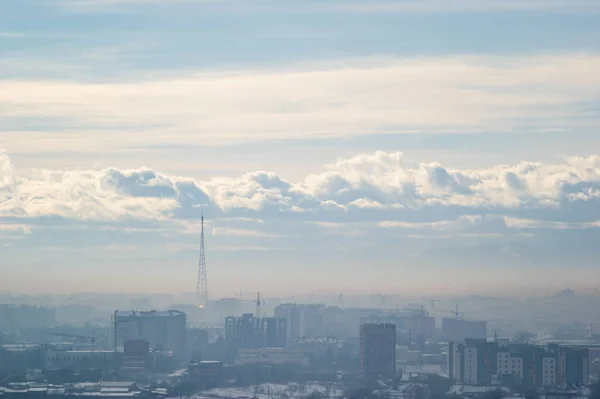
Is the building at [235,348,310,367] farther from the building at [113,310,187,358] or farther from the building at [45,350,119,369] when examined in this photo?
the building at [113,310,187,358]

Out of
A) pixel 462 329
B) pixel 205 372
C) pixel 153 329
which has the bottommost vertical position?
pixel 205 372

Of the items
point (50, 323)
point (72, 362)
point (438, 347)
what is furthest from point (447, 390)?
point (50, 323)

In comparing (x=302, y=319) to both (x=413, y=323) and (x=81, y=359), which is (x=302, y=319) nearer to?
(x=413, y=323)

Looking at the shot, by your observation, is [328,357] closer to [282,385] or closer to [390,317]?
[282,385]

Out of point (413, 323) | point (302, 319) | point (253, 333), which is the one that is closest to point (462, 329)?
point (413, 323)

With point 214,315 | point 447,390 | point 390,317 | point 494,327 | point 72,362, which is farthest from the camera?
point 214,315

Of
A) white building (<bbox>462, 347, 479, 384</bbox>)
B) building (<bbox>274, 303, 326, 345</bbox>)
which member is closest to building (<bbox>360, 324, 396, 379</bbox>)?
white building (<bbox>462, 347, 479, 384</bbox>)
